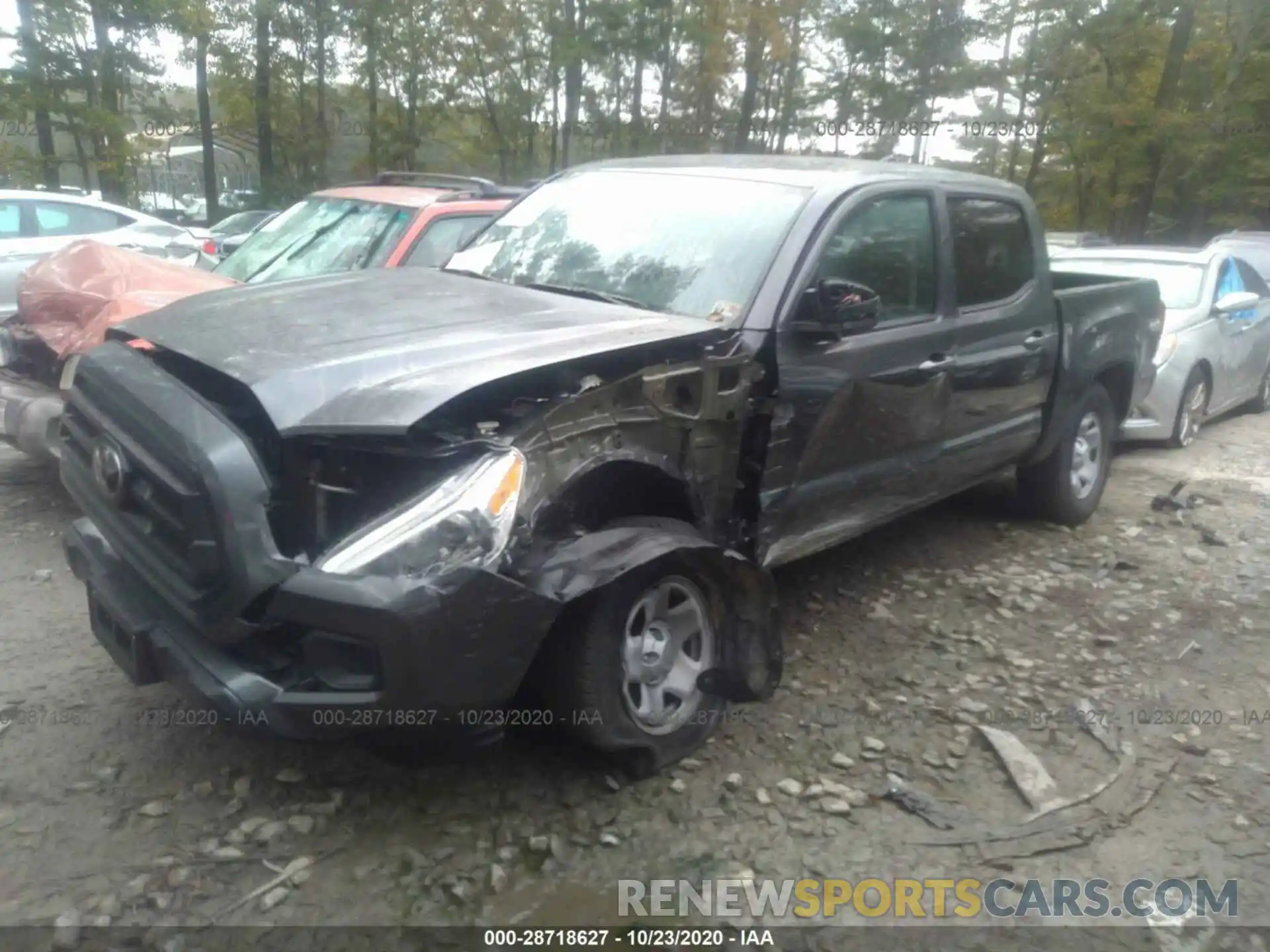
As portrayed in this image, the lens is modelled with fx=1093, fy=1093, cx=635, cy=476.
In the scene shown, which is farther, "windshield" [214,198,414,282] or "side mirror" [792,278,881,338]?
"windshield" [214,198,414,282]

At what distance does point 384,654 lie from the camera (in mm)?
2664

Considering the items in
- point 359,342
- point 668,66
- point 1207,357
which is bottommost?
point 1207,357

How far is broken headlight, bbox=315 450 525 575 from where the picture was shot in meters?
2.69

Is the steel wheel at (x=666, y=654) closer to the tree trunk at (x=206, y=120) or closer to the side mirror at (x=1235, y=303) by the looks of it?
the side mirror at (x=1235, y=303)

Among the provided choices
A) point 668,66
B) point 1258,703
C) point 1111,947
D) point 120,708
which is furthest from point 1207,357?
point 668,66

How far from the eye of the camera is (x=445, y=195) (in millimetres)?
6875

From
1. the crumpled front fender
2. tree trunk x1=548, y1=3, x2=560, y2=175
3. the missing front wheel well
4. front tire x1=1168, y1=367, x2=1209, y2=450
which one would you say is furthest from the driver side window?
tree trunk x1=548, y1=3, x2=560, y2=175

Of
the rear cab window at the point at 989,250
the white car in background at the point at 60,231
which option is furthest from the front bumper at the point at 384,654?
the white car in background at the point at 60,231

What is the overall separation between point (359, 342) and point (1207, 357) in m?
7.17

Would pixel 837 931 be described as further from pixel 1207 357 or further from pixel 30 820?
→ pixel 1207 357

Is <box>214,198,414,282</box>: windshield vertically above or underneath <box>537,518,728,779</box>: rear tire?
above

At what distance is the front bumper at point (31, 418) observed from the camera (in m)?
4.99

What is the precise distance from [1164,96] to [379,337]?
18.2m

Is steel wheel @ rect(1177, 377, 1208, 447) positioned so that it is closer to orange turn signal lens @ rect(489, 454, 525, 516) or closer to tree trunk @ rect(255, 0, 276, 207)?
orange turn signal lens @ rect(489, 454, 525, 516)
